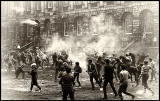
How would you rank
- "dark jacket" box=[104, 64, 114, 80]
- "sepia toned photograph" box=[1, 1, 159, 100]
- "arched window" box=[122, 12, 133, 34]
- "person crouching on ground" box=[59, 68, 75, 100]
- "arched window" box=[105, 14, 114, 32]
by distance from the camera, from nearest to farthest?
1. "person crouching on ground" box=[59, 68, 75, 100]
2. "dark jacket" box=[104, 64, 114, 80]
3. "sepia toned photograph" box=[1, 1, 159, 100]
4. "arched window" box=[122, 12, 133, 34]
5. "arched window" box=[105, 14, 114, 32]

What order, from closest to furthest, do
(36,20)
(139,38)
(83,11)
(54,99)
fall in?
(54,99), (139,38), (83,11), (36,20)

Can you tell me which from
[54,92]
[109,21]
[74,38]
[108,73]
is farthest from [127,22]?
[108,73]

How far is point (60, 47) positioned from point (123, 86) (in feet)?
89.2

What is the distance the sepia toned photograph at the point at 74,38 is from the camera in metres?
23.6

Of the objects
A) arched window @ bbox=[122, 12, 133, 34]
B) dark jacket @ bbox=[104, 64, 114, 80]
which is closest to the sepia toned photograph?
arched window @ bbox=[122, 12, 133, 34]

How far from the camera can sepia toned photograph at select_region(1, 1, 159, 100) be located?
23578 mm

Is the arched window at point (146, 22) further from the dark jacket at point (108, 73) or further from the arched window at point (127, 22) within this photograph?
the dark jacket at point (108, 73)

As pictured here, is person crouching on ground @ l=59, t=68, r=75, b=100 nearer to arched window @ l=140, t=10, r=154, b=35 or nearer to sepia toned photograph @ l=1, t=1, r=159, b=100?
sepia toned photograph @ l=1, t=1, r=159, b=100

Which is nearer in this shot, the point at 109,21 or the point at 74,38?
the point at 109,21

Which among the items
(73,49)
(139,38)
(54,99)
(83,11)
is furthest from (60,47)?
(54,99)

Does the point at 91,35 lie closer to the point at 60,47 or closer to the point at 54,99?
the point at 60,47

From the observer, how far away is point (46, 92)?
1772 cm

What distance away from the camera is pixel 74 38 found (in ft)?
133

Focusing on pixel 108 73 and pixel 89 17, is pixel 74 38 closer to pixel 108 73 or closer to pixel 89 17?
pixel 89 17
